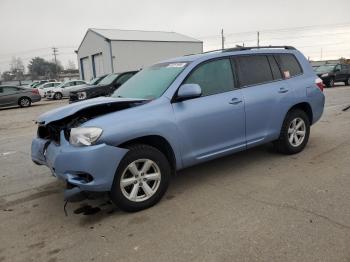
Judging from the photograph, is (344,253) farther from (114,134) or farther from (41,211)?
(41,211)

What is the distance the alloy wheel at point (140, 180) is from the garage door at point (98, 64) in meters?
38.6

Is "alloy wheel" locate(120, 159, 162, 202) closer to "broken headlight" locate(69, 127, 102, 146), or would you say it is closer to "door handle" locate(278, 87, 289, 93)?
"broken headlight" locate(69, 127, 102, 146)

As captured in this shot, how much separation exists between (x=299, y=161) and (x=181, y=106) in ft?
7.70

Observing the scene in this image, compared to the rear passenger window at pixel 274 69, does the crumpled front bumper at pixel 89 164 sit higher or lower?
lower

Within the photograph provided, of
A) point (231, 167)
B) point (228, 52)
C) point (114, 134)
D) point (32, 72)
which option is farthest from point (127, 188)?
point (32, 72)

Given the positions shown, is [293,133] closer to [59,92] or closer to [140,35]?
[59,92]

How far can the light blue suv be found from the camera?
398cm

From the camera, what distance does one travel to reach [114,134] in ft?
13.1

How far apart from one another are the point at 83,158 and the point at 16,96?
66.4 feet

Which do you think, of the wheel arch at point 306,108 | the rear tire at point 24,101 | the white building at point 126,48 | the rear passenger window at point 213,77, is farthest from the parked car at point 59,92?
the rear passenger window at point 213,77

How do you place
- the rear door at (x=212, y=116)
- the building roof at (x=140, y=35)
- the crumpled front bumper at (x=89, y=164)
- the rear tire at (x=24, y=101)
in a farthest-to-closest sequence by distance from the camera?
the building roof at (x=140, y=35) → the rear tire at (x=24, y=101) → the rear door at (x=212, y=116) → the crumpled front bumper at (x=89, y=164)

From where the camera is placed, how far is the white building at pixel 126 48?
39.3 meters

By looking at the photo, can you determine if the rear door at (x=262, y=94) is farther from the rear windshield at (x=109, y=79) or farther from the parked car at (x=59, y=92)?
the parked car at (x=59, y=92)

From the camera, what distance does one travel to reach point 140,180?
4.23 meters
